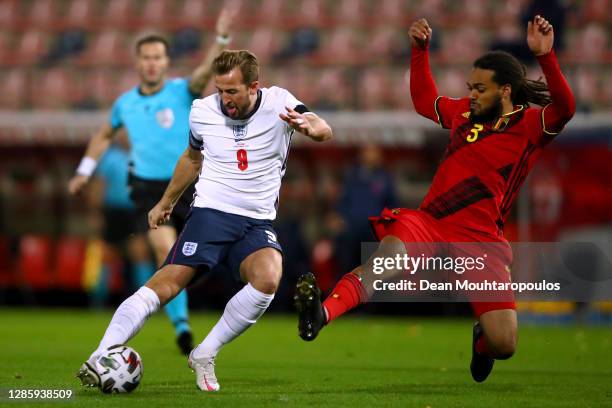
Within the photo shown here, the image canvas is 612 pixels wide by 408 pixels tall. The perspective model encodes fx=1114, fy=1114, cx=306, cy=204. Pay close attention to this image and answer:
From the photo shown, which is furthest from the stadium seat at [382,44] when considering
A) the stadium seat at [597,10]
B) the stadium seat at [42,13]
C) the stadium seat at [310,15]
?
the stadium seat at [42,13]

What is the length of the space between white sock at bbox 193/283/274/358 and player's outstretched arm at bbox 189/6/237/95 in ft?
9.50

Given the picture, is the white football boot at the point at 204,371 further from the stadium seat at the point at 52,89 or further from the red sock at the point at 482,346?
the stadium seat at the point at 52,89

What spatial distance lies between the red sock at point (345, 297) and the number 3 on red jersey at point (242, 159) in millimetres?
904

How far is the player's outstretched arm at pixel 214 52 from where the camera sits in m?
8.98

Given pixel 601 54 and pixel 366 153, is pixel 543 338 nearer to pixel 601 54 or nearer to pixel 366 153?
pixel 366 153

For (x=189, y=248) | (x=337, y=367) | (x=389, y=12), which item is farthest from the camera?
(x=389, y=12)

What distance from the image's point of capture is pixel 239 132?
6680 millimetres

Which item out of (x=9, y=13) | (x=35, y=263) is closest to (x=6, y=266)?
(x=35, y=263)

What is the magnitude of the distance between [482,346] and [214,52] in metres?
3.46

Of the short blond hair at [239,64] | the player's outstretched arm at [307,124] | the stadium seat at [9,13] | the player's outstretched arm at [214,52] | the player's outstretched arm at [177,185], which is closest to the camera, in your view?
the player's outstretched arm at [307,124]

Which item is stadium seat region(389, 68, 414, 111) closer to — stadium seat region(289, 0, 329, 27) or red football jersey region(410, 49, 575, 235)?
stadium seat region(289, 0, 329, 27)

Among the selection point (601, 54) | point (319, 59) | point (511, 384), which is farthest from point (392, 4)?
point (511, 384)

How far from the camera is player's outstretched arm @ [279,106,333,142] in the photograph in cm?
621

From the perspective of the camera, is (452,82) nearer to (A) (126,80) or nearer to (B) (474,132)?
(A) (126,80)
